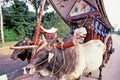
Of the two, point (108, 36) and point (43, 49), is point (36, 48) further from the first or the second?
point (108, 36)

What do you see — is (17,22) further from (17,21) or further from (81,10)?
(81,10)

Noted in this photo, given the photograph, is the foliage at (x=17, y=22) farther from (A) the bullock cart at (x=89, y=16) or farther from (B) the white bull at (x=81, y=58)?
(B) the white bull at (x=81, y=58)

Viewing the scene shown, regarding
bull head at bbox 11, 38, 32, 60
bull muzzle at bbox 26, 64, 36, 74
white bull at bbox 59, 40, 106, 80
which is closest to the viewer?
bull muzzle at bbox 26, 64, 36, 74

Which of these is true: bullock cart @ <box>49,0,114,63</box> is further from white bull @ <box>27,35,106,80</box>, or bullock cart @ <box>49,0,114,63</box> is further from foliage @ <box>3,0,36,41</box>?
foliage @ <box>3,0,36,41</box>

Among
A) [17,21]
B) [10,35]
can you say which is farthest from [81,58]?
[10,35]

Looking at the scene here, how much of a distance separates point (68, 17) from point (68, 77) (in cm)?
339

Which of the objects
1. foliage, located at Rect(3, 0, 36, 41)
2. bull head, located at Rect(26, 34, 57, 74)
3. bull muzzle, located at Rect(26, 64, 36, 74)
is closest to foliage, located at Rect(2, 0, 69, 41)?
foliage, located at Rect(3, 0, 36, 41)

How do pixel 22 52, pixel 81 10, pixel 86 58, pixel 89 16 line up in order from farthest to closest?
pixel 81 10, pixel 89 16, pixel 22 52, pixel 86 58

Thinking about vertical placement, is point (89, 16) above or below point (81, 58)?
above

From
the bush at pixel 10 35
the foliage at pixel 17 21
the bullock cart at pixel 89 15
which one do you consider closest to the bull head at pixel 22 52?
the bullock cart at pixel 89 15

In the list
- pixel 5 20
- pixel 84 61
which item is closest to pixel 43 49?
pixel 84 61

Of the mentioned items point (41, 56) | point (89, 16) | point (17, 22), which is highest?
point (89, 16)

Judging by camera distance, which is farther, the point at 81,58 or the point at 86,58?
the point at 86,58

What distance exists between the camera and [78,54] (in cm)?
473
